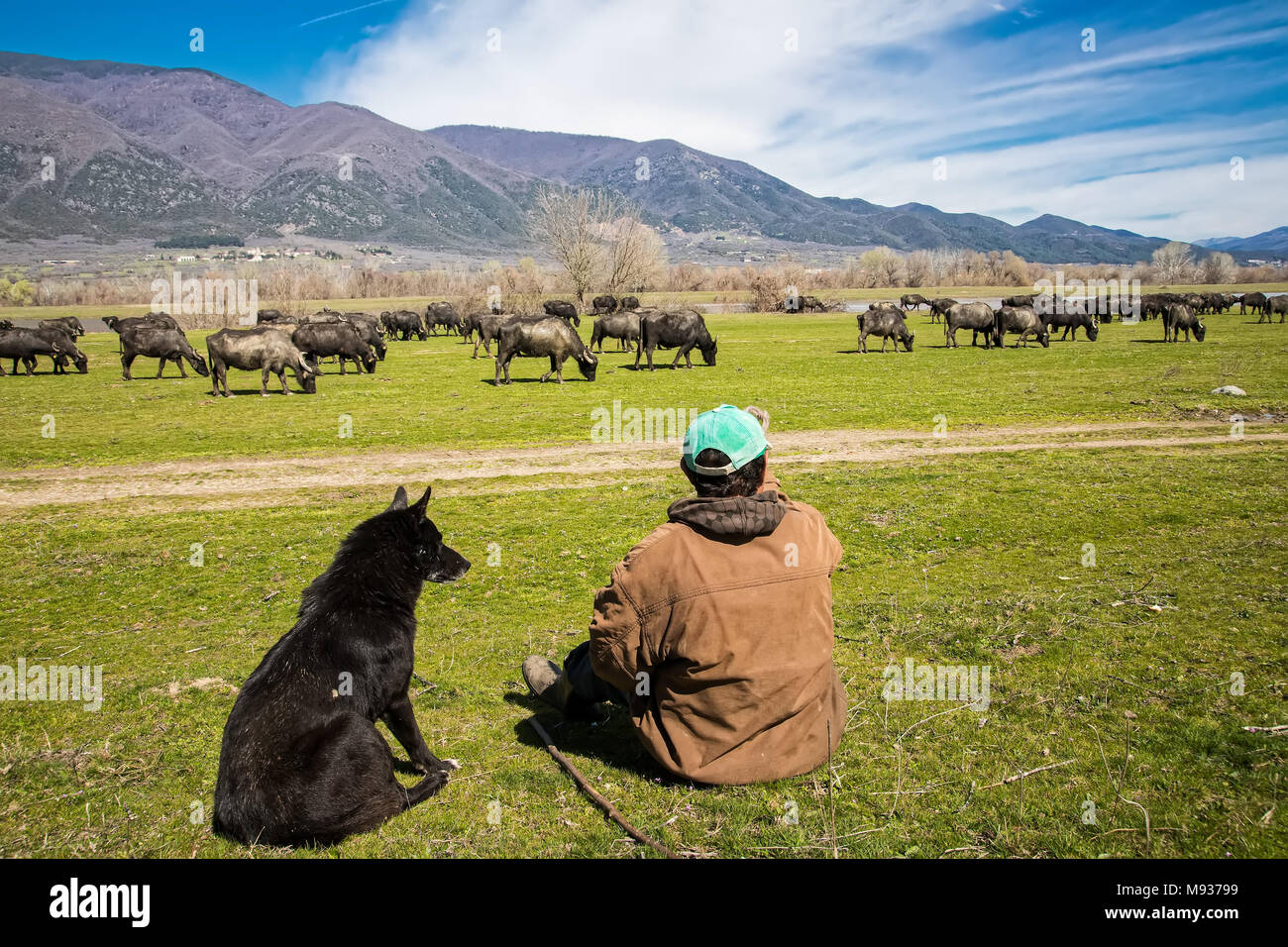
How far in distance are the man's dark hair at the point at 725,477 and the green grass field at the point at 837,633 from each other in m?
1.54

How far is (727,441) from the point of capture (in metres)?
3.62

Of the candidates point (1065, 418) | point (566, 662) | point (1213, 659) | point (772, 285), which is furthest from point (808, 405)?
point (772, 285)

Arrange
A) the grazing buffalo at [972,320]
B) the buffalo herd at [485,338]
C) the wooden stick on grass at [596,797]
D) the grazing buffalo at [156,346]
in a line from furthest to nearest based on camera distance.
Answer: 1. the grazing buffalo at [972,320]
2. the grazing buffalo at [156,346]
3. the buffalo herd at [485,338]
4. the wooden stick on grass at [596,797]

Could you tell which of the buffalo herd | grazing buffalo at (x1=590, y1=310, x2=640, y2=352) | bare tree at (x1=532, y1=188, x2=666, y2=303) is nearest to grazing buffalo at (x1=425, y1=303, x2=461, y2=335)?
the buffalo herd

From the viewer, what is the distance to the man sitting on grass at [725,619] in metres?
3.53

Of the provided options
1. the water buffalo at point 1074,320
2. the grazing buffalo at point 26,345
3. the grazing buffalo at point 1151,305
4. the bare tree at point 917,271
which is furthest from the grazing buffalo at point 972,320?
the bare tree at point 917,271

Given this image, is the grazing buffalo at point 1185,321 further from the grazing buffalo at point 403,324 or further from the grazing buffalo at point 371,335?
the grazing buffalo at point 403,324

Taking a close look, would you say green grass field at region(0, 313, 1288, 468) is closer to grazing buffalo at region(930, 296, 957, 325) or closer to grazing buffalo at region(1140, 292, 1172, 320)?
grazing buffalo at region(930, 296, 957, 325)

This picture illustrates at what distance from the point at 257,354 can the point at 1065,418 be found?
24942mm

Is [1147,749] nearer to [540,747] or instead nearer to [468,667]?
[540,747]

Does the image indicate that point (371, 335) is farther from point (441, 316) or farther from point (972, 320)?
point (972, 320)

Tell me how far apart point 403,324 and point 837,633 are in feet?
174

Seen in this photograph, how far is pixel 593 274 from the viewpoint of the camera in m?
82.5

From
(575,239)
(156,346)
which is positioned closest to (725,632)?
(156,346)
